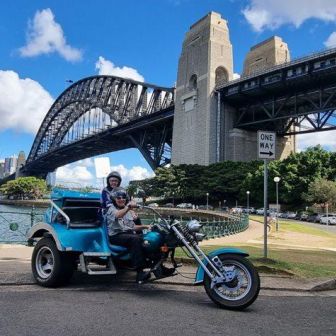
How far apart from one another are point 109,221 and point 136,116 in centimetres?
10171

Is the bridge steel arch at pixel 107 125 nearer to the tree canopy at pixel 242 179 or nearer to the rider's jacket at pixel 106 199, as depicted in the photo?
the tree canopy at pixel 242 179

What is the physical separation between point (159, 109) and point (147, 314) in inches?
3908

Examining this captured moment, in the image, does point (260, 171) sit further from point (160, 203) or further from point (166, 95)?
point (166, 95)

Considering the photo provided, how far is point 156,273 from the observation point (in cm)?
602

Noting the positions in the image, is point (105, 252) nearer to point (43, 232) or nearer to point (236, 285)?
point (43, 232)

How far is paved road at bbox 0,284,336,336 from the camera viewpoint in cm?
457

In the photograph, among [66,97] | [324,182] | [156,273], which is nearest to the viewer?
[156,273]

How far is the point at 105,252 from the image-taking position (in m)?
6.39

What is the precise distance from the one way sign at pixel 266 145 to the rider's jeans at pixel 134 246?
4.25 m

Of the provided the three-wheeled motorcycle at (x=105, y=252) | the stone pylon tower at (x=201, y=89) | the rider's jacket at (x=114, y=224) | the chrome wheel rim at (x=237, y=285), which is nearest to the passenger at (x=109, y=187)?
the rider's jacket at (x=114, y=224)

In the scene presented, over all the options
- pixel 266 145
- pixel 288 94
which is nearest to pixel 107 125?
pixel 288 94

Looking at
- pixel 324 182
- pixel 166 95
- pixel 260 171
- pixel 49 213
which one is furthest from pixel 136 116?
pixel 49 213

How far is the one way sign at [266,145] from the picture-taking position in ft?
31.7

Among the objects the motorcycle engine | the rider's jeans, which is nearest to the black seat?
the rider's jeans
